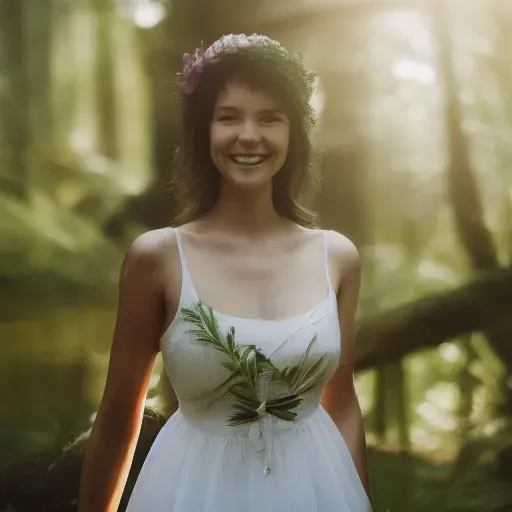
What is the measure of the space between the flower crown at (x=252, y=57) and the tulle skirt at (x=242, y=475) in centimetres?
54

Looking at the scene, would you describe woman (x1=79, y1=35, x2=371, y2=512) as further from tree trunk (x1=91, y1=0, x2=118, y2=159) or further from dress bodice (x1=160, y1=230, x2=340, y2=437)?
tree trunk (x1=91, y1=0, x2=118, y2=159)

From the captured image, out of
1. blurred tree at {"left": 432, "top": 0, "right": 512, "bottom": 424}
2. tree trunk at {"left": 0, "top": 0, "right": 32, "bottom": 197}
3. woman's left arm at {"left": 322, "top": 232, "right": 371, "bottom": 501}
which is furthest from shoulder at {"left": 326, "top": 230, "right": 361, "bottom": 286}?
tree trunk at {"left": 0, "top": 0, "right": 32, "bottom": 197}

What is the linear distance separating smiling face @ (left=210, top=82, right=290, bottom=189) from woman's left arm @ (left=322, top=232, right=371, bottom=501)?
0.66 feet

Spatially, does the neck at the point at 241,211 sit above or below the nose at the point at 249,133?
below

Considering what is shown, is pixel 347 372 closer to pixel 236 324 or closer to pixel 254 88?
pixel 236 324

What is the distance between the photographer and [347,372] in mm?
1204

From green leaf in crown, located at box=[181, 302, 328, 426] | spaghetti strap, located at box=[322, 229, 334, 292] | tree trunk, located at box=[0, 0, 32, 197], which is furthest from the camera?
tree trunk, located at box=[0, 0, 32, 197]

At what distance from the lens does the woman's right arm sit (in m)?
1.03

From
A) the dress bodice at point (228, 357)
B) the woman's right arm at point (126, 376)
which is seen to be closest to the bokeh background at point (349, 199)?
the woman's right arm at point (126, 376)

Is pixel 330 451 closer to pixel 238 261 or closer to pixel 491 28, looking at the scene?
pixel 238 261

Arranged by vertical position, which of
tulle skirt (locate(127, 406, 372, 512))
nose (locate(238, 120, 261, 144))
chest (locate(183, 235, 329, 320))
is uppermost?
nose (locate(238, 120, 261, 144))

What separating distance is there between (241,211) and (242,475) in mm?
423

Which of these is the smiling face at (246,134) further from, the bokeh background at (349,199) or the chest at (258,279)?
the bokeh background at (349,199)

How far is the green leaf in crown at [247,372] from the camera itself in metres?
0.98
